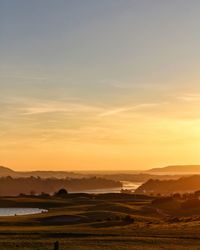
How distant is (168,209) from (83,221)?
34.5 m

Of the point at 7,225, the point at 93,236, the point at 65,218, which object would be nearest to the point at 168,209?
the point at 65,218

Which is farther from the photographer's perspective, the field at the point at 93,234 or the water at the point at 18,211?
the water at the point at 18,211

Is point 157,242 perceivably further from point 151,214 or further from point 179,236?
point 151,214

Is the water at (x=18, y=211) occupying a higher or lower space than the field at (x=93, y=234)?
higher

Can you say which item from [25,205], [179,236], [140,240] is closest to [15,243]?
[140,240]

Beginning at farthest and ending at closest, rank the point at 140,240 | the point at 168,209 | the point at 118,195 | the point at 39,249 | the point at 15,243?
the point at 118,195
the point at 168,209
the point at 140,240
the point at 15,243
the point at 39,249

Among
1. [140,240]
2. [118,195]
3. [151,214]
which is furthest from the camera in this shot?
[118,195]

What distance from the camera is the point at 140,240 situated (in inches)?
1876

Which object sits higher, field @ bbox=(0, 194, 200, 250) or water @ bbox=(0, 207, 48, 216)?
water @ bbox=(0, 207, 48, 216)

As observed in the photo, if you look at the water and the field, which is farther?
the water

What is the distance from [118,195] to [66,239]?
8542cm

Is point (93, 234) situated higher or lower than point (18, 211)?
lower

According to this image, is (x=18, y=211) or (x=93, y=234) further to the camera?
(x=18, y=211)

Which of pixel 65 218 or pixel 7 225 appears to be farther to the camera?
pixel 65 218
